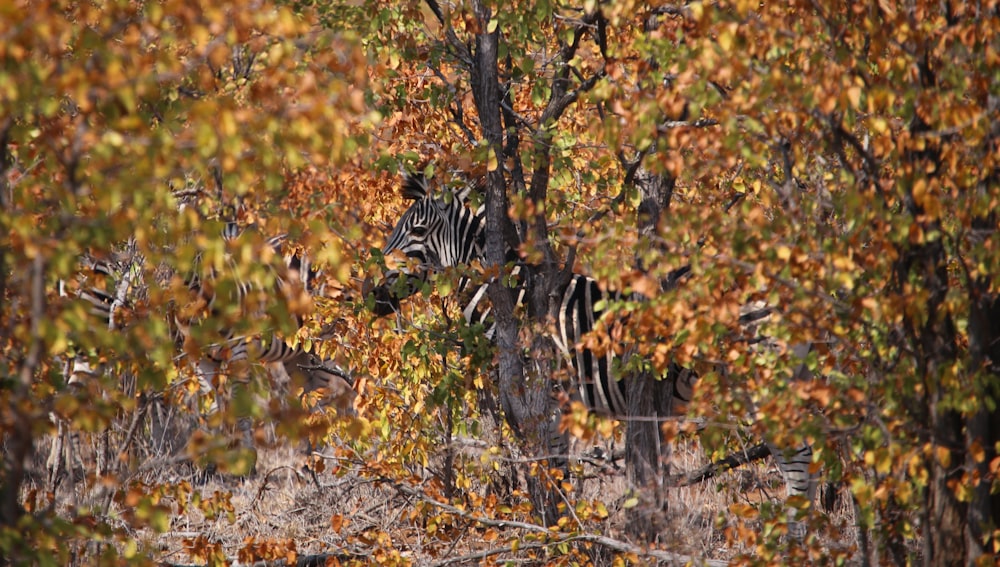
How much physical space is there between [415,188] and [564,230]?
3.13 metres

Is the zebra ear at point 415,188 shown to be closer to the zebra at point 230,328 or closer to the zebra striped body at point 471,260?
the zebra striped body at point 471,260

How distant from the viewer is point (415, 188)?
30.3 ft

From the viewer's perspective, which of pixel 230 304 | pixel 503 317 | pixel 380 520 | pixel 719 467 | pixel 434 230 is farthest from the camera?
pixel 434 230

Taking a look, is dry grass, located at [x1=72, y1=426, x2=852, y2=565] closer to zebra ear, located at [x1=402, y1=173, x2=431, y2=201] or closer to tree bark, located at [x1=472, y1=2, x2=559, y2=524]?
tree bark, located at [x1=472, y1=2, x2=559, y2=524]

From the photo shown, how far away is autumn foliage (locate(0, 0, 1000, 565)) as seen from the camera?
341 cm

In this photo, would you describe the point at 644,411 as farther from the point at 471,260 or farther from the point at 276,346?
the point at 276,346

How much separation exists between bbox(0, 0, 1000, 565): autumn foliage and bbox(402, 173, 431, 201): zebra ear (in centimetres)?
147

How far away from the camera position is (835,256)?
4.09 meters

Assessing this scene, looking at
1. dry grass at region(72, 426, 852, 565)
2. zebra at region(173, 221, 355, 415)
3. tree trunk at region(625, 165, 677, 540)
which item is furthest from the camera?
dry grass at region(72, 426, 852, 565)

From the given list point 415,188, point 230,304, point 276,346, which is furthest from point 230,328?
point 276,346

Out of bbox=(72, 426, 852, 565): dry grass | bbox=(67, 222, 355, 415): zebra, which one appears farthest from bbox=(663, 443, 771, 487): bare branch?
bbox=(67, 222, 355, 415): zebra

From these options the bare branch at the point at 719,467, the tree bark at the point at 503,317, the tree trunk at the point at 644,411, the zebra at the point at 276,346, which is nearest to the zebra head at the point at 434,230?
the zebra at the point at 276,346

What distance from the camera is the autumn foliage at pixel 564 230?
3408mm

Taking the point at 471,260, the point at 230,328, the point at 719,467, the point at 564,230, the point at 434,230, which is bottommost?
the point at 719,467
